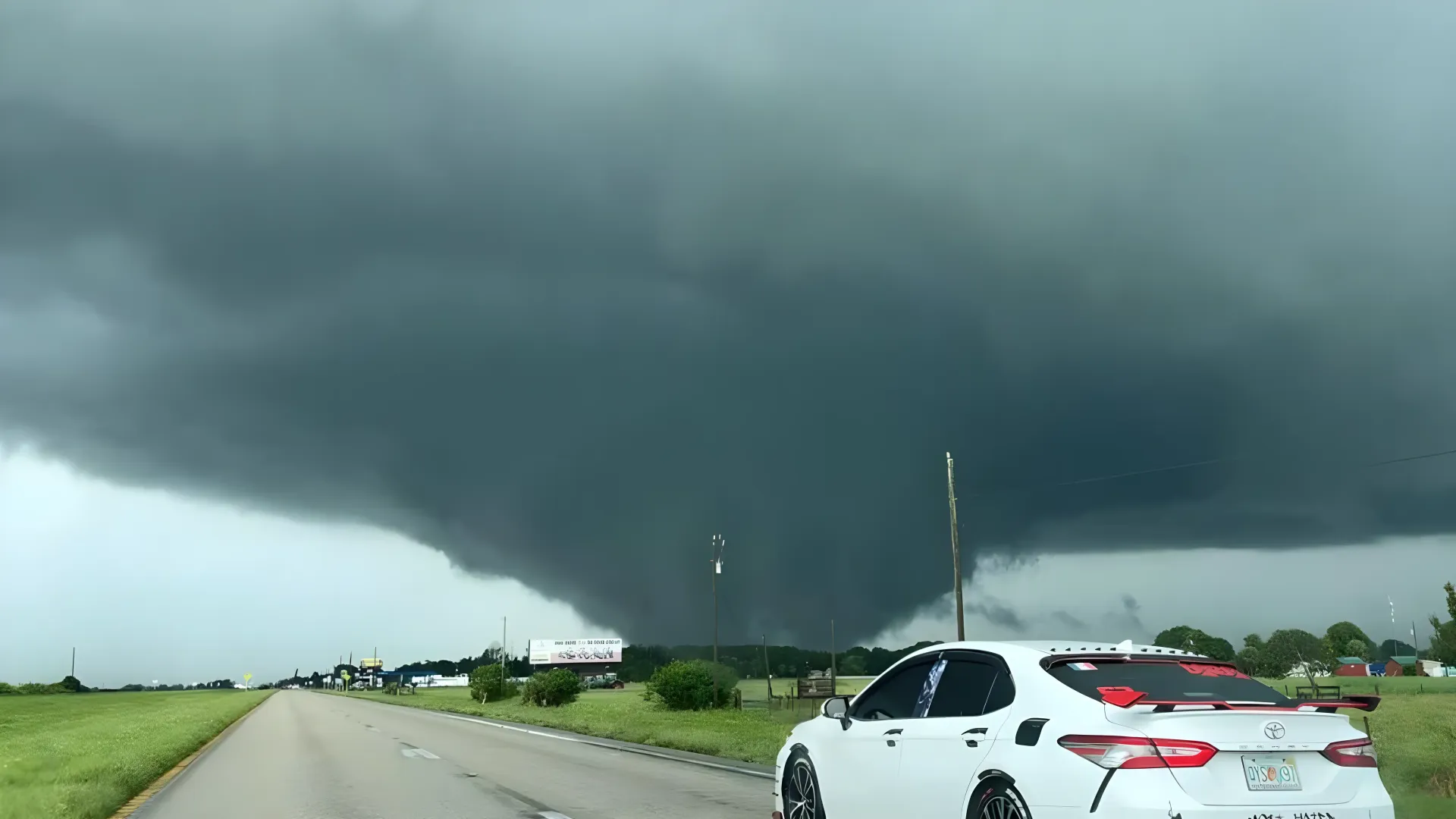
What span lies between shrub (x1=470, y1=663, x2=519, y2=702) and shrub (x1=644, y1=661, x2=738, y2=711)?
1185 inches

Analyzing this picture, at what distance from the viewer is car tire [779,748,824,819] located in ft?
29.6

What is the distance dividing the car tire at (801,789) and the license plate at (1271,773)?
3911mm

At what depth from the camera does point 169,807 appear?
1526 centimetres

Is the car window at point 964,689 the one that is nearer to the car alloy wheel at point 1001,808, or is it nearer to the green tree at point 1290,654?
the car alloy wheel at point 1001,808

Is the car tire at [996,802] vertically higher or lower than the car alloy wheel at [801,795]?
higher

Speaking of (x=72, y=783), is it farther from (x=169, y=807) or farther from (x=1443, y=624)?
(x=1443, y=624)

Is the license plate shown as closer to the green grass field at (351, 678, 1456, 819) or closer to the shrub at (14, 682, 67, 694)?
the green grass field at (351, 678, 1456, 819)

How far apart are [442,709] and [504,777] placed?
52391 mm

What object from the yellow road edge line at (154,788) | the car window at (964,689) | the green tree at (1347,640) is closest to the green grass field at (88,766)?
the yellow road edge line at (154,788)

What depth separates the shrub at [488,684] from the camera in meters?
80.9

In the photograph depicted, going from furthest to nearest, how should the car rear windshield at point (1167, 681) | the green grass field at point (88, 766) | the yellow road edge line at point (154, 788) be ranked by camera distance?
the yellow road edge line at point (154, 788) → the green grass field at point (88, 766) → the car rear windshield at point (1167, 681)

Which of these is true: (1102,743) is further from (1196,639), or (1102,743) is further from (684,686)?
(1196,639)

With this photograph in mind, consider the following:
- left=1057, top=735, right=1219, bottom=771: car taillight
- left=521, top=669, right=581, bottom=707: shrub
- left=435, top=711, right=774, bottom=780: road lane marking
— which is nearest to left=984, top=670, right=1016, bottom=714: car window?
left=1057, top=735, right=1219, bottom=771: car taillight

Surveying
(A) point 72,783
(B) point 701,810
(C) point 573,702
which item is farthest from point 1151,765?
(C) point 573,702
